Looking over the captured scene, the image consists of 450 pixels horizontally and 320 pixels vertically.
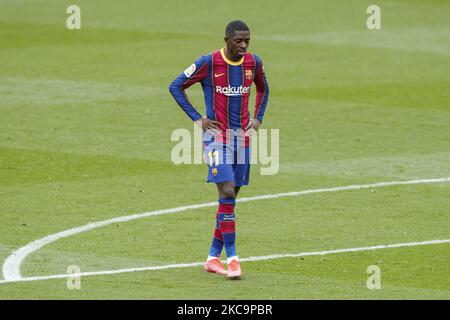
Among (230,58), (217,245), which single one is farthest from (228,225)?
(230,58)

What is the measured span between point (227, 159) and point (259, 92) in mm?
1036

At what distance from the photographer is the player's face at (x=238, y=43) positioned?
40.4 ft

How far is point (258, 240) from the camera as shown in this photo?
550 inches

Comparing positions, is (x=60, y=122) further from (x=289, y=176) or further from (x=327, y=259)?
(x=327, y=259)

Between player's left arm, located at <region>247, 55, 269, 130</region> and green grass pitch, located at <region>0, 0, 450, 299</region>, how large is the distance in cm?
147

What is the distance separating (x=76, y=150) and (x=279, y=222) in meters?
5.32

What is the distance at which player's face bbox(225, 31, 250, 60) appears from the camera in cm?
1231

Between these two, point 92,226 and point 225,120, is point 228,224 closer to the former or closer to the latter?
point 225,120

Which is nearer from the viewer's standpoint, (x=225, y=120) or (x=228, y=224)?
(x=228, y=224)

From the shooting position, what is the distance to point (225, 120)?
1266 centimetres

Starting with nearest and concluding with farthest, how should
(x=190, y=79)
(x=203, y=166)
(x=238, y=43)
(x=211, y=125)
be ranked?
(x=238, y=43)
(x=211, y=125)
(x=190, y=79)
(x=203, y=166)

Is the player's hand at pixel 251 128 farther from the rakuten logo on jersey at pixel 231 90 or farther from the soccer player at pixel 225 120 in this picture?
the rakuten logo on jersey at pixel 231 90

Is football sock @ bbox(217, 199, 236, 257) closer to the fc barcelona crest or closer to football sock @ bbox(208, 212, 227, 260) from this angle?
football sock @ bbox(208, 212, 227, 260)
